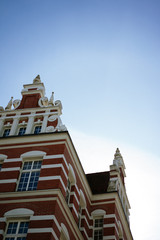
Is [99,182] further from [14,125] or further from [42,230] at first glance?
[42,230]

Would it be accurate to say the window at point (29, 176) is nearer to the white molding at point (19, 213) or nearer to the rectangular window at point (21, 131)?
the white molding at point (19, 213)

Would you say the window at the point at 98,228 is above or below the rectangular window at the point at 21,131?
below

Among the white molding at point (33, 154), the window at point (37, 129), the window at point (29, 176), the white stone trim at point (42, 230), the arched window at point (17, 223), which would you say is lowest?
the white stone trim at point (42, 230)

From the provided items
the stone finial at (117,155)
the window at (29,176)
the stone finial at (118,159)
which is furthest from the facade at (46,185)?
the stone finial at (117,155)

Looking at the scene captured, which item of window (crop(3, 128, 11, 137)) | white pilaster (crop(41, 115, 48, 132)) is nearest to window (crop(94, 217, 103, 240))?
white pilaster (crop(41, 115, 48, 132))

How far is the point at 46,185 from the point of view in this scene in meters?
22.1

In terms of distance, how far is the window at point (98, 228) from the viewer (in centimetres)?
2750

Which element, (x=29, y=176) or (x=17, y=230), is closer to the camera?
(x=17, y=230)

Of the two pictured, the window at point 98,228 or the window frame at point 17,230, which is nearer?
the window frame at point 17,230

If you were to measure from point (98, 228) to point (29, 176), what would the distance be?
7.83 m

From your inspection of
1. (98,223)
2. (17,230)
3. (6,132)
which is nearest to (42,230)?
(17,230)

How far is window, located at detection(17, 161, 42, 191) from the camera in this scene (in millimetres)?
22828

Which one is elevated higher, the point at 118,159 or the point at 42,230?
the point at 118,159

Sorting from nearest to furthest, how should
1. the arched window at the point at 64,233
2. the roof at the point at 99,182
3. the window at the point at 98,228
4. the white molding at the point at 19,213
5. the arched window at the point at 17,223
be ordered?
1. the arched window at the point at 17,223
2. the white molding at the point at 19,213
3. the arched window at the point at 64,233
4. the window at the point at 98,228
5. the roof at the point at 99,182
